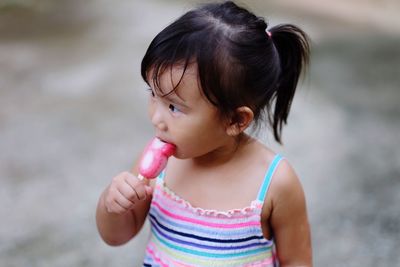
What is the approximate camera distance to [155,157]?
4.48ft

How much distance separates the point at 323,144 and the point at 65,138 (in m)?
1.22

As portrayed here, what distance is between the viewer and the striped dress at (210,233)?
4.76 ft

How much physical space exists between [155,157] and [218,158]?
0.62 ft

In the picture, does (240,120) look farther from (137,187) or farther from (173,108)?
(137,187)

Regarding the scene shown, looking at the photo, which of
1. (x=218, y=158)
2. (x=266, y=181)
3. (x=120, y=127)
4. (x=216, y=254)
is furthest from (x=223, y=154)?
(x=120, y=127)

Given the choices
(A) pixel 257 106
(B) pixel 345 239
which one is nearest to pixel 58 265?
(B) pixel 345 239

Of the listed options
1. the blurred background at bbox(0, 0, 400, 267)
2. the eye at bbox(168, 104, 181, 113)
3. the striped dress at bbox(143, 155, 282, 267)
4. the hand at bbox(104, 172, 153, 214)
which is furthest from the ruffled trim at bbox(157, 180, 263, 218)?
the blurred background at bbox(0, 0, 400, 267)

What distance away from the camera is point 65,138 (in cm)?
316

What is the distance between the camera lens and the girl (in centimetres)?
132

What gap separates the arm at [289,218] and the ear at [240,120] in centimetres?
13

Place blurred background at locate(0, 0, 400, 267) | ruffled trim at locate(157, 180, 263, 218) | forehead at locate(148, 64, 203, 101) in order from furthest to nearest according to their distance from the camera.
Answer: blurred background at locate(0, 0, 400, 267), ruffled trim at locate(157, 180, 263, 218), forehead at locate(148, 64, 203, 101)

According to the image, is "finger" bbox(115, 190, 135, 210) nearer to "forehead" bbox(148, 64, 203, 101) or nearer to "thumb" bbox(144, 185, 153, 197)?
"thumb" bbox(144, 185, 153, 197)

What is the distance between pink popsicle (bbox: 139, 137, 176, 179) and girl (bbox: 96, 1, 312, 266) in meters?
0.02

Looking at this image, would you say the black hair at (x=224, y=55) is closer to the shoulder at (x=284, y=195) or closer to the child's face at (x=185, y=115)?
the child's face at (x=185, y=115)
